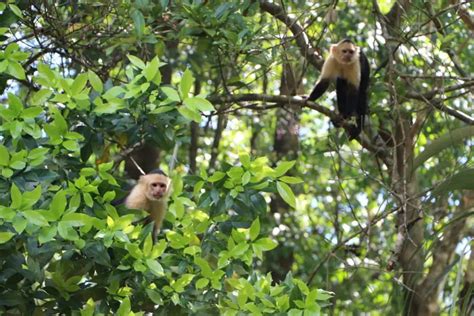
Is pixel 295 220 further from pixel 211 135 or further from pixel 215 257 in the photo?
pixel 215 257

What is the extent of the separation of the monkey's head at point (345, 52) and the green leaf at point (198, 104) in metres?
3.26

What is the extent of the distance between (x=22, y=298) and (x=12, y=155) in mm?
472

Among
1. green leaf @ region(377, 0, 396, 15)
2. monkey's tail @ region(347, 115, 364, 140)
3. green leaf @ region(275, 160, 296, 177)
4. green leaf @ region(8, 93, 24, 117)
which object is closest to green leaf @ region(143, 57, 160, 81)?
green leaf @ region(8, 93, 24, 117)

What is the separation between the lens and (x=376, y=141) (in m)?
5.25

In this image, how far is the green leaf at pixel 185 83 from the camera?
9.24 feet

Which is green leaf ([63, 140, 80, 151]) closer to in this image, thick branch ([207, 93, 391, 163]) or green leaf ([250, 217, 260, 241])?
green leaf ([250, 217, 260, 241])

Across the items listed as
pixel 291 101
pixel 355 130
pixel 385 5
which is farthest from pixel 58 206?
pixel 385 5

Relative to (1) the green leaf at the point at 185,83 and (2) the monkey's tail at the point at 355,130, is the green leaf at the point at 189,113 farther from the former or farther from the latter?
(2) the monkey's tail at the point at 355,130

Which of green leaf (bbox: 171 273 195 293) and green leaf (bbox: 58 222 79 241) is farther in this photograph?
green leaf (bbox: 171 273 195 293)

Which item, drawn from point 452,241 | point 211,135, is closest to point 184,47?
point 211,135

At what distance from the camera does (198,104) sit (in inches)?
112

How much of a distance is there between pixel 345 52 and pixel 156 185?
2.23 m

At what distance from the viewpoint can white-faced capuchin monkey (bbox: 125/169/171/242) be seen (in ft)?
14.4

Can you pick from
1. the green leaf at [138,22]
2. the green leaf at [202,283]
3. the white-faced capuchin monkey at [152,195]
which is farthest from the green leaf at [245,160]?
the white-faced capuchin monkey at [152,195]
